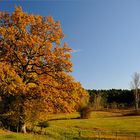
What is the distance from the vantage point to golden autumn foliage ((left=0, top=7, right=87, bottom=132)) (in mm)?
36688

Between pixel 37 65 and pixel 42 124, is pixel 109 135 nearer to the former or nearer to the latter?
pixel 42 124

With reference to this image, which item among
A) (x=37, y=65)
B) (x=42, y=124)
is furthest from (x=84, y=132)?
(x=37, y=65)

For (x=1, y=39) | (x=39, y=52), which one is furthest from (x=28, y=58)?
(x=1, y=39)

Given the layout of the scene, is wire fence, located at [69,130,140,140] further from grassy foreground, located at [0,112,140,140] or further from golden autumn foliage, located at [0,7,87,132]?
golden autumn foliage, located at [0,7,87,132]

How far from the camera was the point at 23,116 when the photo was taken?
3794 cm

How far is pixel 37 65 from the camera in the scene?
38.4 meters

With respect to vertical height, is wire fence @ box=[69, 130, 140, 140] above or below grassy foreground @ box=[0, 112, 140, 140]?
below

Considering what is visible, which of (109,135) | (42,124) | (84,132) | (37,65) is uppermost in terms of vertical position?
(37,65)

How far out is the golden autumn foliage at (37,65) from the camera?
36688 mm

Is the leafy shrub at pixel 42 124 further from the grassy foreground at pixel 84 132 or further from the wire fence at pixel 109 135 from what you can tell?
the wire fence at pixel 109 135

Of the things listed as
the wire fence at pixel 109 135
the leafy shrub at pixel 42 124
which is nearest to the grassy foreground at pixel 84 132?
the wire fence at pixel 109 135

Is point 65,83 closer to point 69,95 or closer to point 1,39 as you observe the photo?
point 69,95

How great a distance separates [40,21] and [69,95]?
9984 millimetres

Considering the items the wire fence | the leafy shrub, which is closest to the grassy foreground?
the wire fence
